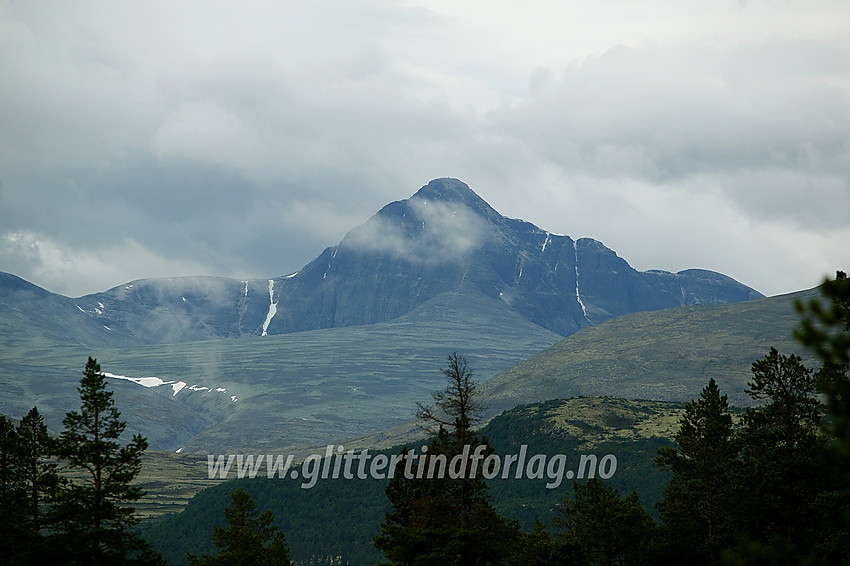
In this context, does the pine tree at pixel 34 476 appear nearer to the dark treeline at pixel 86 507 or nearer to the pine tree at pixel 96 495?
the dark treeline at pixel 86 507

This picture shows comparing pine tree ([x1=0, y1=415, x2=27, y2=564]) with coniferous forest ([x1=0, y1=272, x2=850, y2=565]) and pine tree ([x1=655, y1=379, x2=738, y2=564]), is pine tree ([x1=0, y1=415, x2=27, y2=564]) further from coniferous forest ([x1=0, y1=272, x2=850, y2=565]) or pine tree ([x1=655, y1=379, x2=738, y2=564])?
pine tree ([x1=655, y1=379, x2=738, y2=564])

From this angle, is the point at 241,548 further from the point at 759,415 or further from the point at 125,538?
the point at 759,415

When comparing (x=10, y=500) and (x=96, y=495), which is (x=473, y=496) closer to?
(x=96, y=495)

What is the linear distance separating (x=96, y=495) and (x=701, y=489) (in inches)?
1469

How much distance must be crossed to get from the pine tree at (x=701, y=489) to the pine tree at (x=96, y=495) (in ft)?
112

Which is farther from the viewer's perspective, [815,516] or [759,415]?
[759,415]

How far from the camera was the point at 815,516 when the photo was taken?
138 ft

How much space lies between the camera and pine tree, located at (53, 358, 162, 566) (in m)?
43.2

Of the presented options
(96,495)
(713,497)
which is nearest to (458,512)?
(713,497)

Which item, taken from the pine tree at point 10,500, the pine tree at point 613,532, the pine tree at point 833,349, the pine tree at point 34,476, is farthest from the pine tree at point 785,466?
the pine tree at point 10,500

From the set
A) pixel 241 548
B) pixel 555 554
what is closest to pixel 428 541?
pixel 555 554

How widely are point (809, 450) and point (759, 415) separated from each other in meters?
3.53

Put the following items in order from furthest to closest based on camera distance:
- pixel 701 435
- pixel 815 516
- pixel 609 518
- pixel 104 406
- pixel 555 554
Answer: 1. pixel 609 518
2. pixel 701 435
3. pixel 555 554
4. pixel 104 406
5. pixel 815 516

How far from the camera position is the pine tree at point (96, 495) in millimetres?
43188
